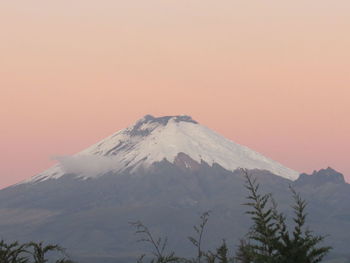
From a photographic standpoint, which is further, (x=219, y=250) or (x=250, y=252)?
(x=219, y=250)

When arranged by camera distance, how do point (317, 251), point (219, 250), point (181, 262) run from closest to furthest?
point (317, 251), point (181, 262), point (219, 250)

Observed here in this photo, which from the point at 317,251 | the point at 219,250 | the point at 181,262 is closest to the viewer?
the point at 317,251

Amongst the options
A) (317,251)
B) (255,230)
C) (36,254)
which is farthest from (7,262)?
(317,251)

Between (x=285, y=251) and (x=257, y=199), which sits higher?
(x=257, y=199)

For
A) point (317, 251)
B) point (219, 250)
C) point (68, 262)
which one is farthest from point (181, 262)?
point (317, 251)

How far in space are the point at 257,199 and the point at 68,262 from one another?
5815mm

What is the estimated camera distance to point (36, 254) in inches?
791

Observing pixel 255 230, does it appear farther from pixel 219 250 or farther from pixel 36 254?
pixel 219 250

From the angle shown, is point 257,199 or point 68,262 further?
point 68,262

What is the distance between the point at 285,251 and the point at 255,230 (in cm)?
78

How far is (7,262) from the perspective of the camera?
65.6 ft

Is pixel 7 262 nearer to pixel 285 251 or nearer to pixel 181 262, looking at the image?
pixel 181 262

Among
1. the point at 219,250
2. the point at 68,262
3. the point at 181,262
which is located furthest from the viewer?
the point at 219,250

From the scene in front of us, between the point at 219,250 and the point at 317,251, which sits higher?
the point at 219,250
